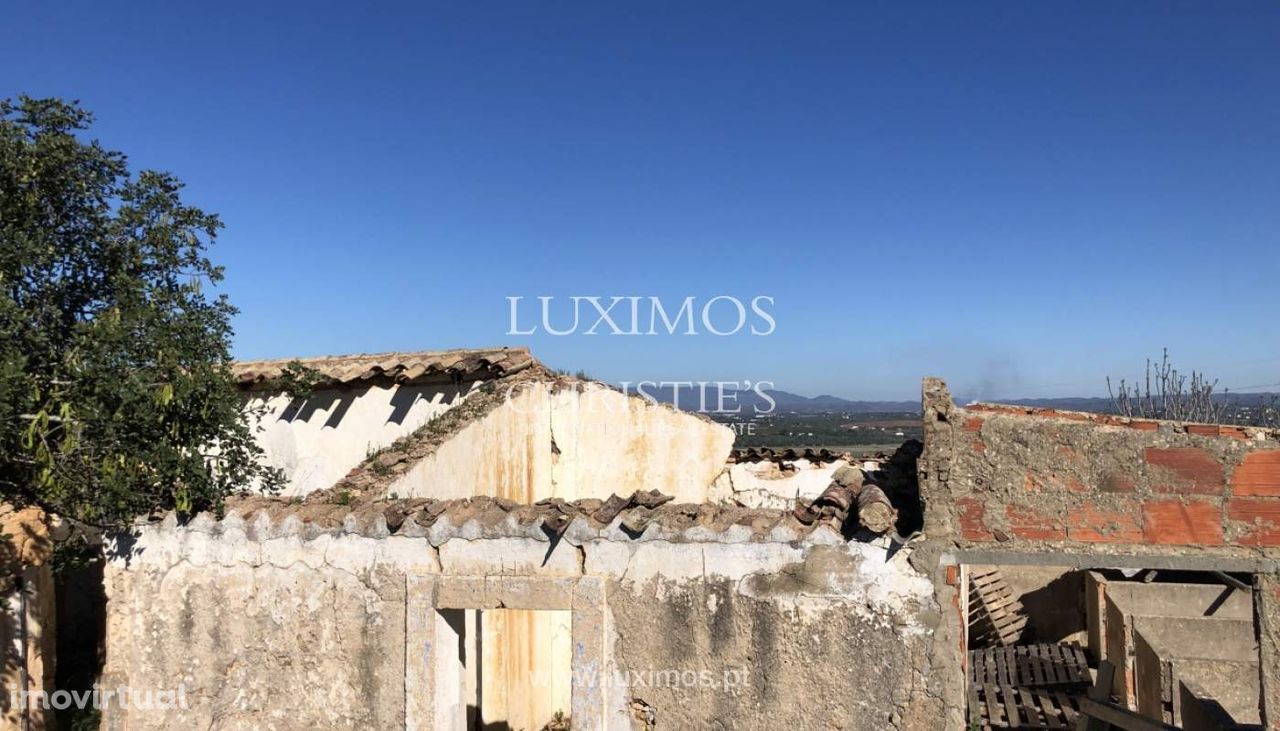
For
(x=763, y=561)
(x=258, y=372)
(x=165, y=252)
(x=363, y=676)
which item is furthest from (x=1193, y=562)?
(x=258, y=372)

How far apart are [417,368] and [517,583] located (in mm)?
4417

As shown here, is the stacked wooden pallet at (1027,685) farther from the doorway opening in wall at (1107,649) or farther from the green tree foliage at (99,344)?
the green tree foliage at (99,344)

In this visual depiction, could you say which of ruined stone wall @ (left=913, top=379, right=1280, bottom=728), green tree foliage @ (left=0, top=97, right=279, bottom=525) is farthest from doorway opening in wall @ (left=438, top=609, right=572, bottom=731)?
ruined stone wall @ (left=913, top=379, right=1280, bottom=728)

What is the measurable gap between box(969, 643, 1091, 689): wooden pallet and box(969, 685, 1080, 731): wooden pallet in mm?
157

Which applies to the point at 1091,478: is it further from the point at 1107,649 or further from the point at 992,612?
the point at 992,612

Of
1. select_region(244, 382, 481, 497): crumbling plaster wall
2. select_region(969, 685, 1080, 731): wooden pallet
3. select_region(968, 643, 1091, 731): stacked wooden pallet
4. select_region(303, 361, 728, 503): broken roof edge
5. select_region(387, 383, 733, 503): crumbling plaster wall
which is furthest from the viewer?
select_region(968, 643, 1091, 731): stacked wooden pallet

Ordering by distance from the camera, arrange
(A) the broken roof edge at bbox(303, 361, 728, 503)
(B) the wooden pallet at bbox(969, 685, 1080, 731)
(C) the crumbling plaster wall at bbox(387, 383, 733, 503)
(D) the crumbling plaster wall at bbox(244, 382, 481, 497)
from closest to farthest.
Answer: (A) the broken roof edge at bbox(303, 361, 728, 503) < (C) the crumbling plaster wall at bbox(387, 383, 733, 503) < (D) the crumbling plaster wall at bbox(244, 382, 481, 497) < (B) the wooden pallet at bbox(969, 685, 1080, 731)

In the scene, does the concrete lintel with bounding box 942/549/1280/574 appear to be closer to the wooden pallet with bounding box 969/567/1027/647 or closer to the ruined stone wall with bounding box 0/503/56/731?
the ruined stone wall with bounding box 0/503/56/731

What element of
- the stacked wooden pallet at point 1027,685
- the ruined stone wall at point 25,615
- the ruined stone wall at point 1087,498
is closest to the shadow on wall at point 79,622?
the ruined stone wall at point 25,615

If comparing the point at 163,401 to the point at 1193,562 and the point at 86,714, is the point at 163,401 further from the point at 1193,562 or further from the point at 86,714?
the point at 1193,562

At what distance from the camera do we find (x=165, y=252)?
6.56 meters

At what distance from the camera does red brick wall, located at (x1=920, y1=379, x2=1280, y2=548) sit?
489 cm

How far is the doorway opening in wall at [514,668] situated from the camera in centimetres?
779

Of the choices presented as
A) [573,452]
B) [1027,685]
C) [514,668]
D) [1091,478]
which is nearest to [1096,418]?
[1091,478]
